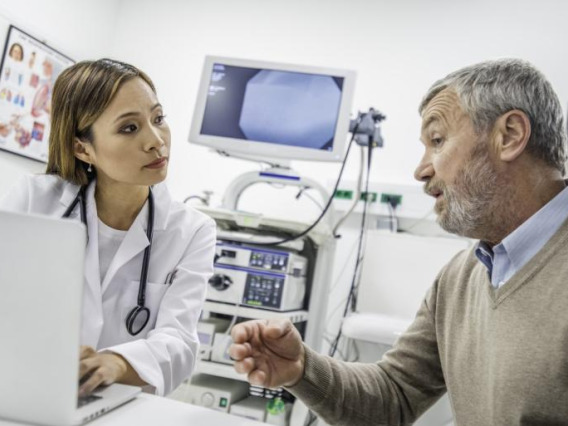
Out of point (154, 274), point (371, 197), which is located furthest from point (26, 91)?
point (154, 274)

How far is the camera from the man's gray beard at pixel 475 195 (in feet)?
3.11

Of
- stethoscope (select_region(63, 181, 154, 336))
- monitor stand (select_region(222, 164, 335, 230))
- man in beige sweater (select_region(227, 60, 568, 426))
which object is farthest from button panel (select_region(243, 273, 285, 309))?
man in beige sweater (select_region(227, 60, 568, 426))

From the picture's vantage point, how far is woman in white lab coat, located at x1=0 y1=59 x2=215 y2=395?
3.69 feet

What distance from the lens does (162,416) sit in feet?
2.07

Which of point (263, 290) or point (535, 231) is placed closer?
point (535, 231)

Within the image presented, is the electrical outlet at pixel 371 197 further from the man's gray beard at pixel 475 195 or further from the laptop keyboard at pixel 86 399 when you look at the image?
the laptop keyboard at pixel 86 399

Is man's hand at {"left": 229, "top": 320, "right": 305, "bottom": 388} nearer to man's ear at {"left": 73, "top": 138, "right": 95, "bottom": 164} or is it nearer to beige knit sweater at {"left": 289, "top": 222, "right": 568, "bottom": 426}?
beige knit sweater at {"left": 289, "top": 222, "right": 568, "bottom": 426}

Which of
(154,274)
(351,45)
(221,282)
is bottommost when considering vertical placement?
(221,282)

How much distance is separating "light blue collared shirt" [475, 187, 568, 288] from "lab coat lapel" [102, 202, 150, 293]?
2.37ft

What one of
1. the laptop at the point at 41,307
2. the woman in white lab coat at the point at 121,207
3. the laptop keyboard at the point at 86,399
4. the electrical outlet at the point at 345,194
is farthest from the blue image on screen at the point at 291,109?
the laptop at the point at 41,307

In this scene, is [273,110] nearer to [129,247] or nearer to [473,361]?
[129,247]

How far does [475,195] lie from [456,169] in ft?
0.20

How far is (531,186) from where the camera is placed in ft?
3.03

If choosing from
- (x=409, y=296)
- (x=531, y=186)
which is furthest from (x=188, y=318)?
(x=409, y=296)
